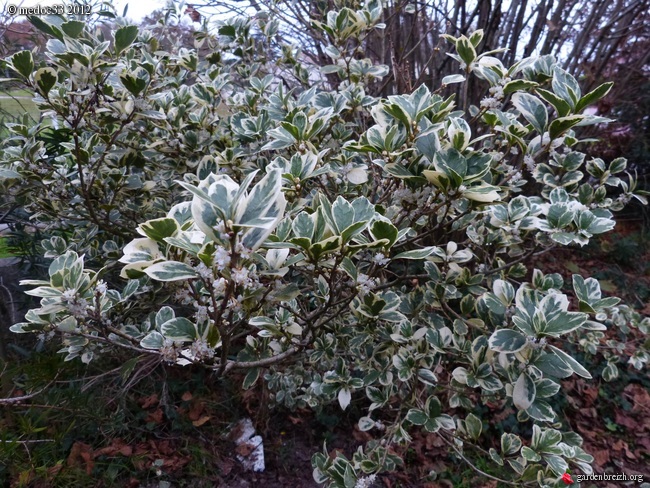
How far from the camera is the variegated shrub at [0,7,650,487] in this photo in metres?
0.90

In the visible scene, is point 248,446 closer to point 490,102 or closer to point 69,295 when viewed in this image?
point 69,295

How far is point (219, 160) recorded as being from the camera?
5.07 feet

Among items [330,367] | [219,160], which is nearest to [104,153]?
[219,160]

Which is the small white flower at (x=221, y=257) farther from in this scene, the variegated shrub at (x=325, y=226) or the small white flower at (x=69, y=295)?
the small white flower at (x=69, y=295)

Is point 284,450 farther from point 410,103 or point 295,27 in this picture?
point 295,27

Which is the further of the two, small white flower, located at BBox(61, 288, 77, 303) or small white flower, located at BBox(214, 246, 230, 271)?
small white flower, located at BBox(61, 288, 77, 303)

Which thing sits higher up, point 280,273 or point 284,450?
point 280,273

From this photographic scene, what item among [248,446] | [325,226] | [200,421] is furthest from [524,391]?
[200,421]

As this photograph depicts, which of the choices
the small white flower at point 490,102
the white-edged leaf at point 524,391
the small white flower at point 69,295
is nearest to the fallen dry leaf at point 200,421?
the small white flower at point 69,295

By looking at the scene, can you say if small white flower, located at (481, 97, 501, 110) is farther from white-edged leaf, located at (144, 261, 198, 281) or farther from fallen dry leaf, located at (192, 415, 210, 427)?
fallen dry leaf, located at (192, 415, 210, 427)

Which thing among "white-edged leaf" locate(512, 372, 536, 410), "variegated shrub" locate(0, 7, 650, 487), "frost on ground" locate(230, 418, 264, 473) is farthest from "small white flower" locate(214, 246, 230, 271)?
"frost on ground" locate(230, 418, 264, 473)

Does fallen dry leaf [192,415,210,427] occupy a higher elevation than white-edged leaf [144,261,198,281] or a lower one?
lower

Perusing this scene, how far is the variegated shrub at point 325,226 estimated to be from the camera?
0.90 meters

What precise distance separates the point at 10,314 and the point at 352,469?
220cm
